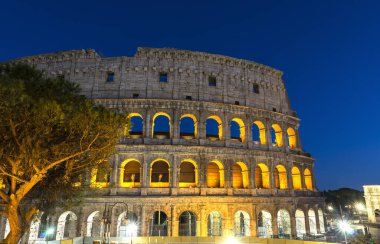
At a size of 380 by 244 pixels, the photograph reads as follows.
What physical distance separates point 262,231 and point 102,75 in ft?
59.2

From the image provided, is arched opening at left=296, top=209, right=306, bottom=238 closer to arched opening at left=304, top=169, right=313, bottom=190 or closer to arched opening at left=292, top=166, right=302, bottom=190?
arched opening at left=292, top=166, right=302, bottom=190

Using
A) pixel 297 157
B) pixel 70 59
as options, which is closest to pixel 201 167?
pixel 297 157

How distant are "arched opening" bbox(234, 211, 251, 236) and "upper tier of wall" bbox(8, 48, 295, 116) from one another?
30.2 ft

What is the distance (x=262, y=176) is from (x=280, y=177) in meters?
1.94

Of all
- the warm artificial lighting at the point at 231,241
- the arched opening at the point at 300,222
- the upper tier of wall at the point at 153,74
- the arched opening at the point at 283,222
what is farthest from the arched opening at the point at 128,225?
the arched opening at the point at 300,222

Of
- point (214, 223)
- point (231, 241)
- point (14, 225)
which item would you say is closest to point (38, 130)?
point (14, 225)

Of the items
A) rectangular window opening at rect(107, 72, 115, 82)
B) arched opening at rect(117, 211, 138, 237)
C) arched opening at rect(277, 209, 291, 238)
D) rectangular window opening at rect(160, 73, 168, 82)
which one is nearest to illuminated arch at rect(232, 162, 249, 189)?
arched opening at rect(277, 209, 291, 238)

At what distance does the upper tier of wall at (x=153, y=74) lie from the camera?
22609 millimetres

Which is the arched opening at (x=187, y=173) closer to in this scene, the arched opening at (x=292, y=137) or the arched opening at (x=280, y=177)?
the arched opening at (x=280, y=177)

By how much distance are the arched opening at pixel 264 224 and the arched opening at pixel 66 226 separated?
13.8m

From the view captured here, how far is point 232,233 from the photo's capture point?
20109 mm

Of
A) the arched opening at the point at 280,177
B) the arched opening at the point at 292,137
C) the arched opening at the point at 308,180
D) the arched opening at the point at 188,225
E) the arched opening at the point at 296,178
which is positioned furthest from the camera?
the arched opening at the point at 292,137

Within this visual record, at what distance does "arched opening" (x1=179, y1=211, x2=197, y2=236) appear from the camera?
20.2m

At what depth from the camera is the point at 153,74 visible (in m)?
22.9
